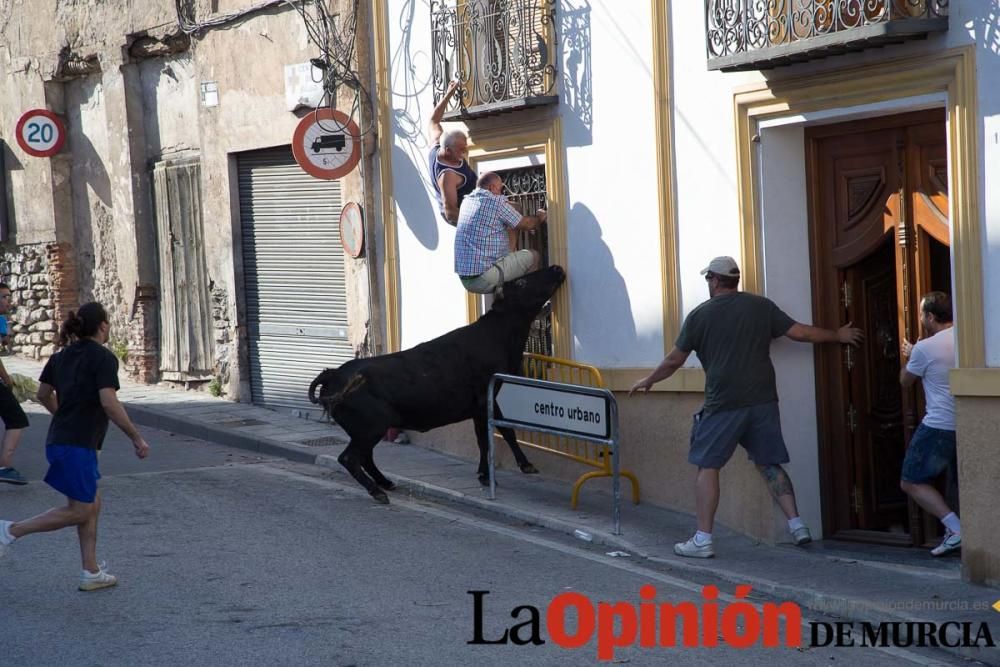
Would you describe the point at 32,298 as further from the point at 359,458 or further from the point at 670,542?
the point at 670,542

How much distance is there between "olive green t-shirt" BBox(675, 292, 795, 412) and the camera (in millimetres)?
9109

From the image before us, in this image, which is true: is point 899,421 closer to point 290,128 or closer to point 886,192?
point 886,192

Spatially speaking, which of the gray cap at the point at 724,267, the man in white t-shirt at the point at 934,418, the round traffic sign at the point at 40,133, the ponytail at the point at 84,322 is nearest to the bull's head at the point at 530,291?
the gray cap at the point at 724,267

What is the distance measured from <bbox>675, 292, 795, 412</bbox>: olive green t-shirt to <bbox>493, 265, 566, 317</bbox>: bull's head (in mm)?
2483

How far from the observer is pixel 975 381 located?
7.84 meters

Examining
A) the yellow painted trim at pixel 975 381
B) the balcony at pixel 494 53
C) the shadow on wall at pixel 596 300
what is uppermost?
the balcony at pixel 494 53

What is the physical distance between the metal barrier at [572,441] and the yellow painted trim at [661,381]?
0.14 meters

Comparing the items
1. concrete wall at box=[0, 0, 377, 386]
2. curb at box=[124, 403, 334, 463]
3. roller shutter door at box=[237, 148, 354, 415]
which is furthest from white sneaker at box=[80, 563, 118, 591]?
roller shutter door at box=[237, 148, 354, 415]

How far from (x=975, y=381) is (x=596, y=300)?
4.02 meters

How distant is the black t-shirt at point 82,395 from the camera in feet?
26.5

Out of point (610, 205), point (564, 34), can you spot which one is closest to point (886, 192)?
point (610, 205)

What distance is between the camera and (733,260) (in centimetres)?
935

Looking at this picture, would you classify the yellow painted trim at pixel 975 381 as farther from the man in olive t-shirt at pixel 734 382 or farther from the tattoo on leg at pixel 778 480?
the tattoo on leg at pixel 778 480

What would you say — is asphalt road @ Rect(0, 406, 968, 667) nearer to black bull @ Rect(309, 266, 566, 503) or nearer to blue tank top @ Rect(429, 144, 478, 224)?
black bull @ Rect(309, 266, 566, 503)
